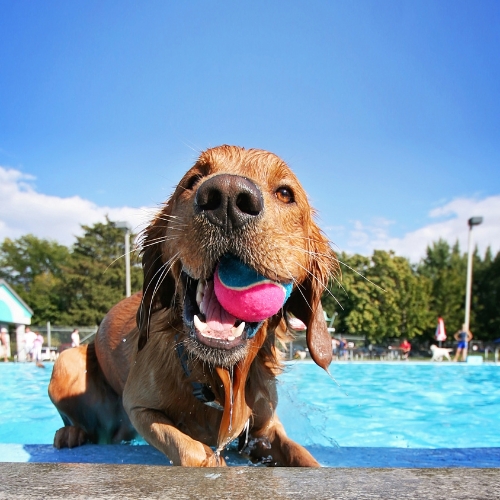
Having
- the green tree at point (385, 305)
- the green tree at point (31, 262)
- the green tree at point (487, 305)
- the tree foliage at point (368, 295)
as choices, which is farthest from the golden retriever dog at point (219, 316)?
the green tree at point (31, 262)

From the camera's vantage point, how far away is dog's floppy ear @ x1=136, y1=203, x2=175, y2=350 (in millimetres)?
3143

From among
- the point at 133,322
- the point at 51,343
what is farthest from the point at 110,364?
the point at 51,343

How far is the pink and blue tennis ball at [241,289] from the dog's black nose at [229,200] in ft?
0.71

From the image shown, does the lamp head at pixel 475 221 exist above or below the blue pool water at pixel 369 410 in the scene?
above

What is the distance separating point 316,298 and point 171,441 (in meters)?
1.16

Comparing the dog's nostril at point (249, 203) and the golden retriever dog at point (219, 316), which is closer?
the dog's nostril at point (249, 203)

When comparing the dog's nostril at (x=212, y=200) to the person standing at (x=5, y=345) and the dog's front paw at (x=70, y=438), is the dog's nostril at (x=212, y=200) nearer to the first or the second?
the dog's front paw at (x=70, y=438)

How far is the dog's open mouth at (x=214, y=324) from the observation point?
2506 mm

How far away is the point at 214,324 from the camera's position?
2555 mm

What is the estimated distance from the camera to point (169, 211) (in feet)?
10.1

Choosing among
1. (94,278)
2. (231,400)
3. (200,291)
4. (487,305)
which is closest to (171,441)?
(231,400)

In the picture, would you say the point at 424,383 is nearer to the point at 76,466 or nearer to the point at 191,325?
the point at 191,325

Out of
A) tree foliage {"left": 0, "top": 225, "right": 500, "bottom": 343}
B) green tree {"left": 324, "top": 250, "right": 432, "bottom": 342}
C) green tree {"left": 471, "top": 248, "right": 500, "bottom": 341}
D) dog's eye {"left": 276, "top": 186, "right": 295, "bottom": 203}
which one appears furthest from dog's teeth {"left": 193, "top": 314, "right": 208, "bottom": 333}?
green tree {"left": 471, "top": 248, "right": 500, "bottom": 341}

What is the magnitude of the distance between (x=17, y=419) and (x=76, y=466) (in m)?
6.03
